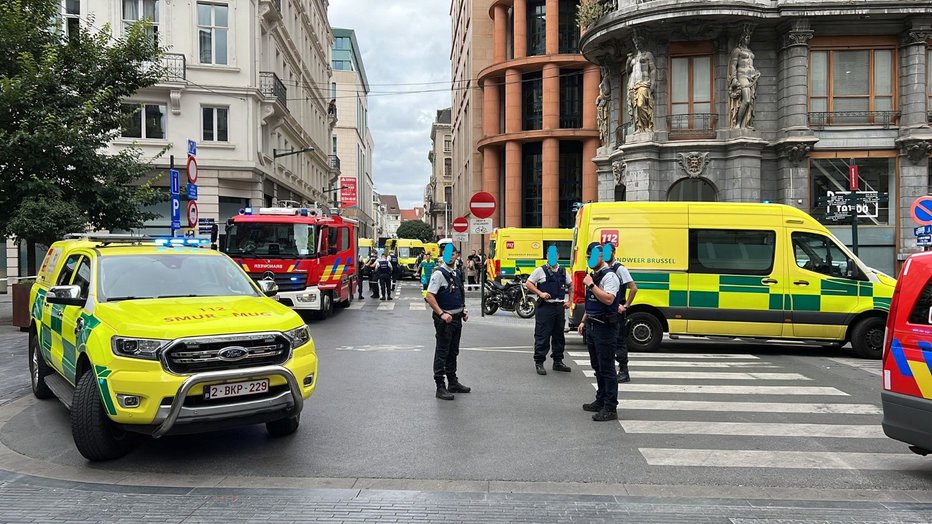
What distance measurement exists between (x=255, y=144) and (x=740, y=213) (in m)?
22.6

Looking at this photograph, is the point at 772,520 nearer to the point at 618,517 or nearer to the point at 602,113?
the point at 618,517

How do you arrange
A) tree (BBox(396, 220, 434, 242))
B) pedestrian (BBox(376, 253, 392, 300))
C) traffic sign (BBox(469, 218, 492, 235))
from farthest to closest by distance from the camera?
tree (BBox(396, 220, 434, 242)) < pedestrian (BBox(376, 253, 392, 300)) < traffic sign (BBox(469, 218, 492, 235))

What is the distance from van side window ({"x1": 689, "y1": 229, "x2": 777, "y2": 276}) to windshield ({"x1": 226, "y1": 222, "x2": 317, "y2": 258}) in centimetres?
900

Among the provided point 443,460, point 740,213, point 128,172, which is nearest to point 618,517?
point 443,460

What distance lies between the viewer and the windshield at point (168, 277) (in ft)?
20.6

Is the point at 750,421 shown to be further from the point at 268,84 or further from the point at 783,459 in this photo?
the point at 268,84

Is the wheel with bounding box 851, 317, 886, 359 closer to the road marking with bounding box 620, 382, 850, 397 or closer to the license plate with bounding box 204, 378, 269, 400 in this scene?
the road marking with bounding box 620, 382, 850, 397

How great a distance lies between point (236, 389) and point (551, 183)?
34.0 m

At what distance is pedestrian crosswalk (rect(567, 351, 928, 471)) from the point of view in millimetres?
5797

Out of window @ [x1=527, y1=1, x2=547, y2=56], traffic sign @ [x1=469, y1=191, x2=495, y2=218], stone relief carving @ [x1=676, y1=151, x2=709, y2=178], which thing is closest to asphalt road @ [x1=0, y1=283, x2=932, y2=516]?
traffic sign @ [x1=469, y1=191, x2=495, y2=218]

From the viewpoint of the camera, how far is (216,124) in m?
28.5

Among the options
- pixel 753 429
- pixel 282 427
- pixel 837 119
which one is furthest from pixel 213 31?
pixel 753 429

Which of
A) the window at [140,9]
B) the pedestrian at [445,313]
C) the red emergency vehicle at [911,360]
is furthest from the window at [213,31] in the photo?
the red emergency vehicle at [911,360]

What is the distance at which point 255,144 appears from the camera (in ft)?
95.8
